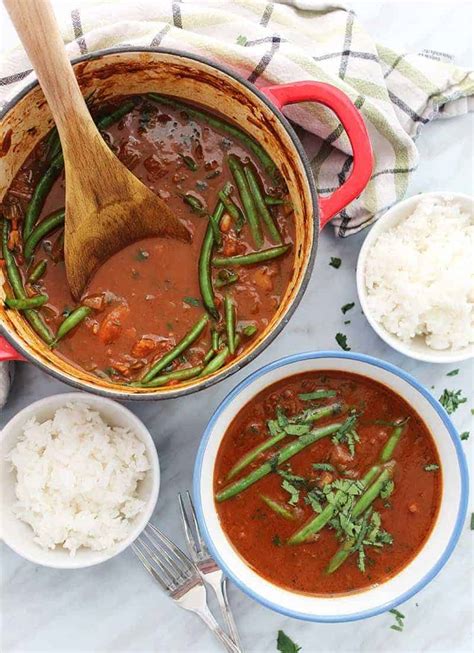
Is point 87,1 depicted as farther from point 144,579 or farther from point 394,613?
point 394,613

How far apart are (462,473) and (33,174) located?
166 cm

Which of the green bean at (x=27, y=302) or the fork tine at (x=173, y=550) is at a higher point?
the green bean at (x=27, y=302)

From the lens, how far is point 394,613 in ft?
9.43

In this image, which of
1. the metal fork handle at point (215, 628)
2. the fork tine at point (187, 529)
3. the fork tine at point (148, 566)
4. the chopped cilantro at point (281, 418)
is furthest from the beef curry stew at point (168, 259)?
the metal fork handle at point (215, 628)

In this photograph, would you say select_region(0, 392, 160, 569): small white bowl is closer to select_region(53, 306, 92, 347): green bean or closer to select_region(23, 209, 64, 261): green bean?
select_region(53, 306, 92, 347): green bean

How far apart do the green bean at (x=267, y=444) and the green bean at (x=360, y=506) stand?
0.85ft

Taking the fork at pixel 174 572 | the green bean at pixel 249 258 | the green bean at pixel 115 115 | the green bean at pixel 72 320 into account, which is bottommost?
the fork at pixel 174 572

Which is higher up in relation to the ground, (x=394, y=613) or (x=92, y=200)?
(x=92, y=200)

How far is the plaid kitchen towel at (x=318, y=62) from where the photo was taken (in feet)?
8.65

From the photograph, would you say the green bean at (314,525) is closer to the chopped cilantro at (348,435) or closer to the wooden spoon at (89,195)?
the chopped cilantro at (348,435)

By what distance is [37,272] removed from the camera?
2535 mm

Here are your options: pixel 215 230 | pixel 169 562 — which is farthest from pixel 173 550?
pixel 215 230

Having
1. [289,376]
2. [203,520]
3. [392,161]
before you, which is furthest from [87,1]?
[203,520]

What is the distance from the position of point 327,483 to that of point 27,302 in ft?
3.63
